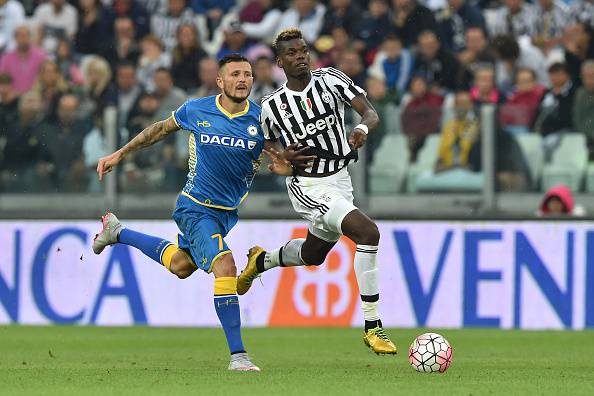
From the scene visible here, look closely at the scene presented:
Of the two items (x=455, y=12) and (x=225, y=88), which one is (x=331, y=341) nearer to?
(x=225, y=88)

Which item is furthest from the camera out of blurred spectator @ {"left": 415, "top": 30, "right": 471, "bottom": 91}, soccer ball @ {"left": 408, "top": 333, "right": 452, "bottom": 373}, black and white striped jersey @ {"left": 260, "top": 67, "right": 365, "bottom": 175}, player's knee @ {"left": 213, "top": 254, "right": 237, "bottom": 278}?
blurred spectator @ {"left": 415, "top": 30, "right": 471, "bottom": 91}

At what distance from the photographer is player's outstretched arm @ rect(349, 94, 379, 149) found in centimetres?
862

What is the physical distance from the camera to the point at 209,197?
30.9 ft

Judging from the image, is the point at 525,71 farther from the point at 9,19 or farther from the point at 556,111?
the point at 9,19

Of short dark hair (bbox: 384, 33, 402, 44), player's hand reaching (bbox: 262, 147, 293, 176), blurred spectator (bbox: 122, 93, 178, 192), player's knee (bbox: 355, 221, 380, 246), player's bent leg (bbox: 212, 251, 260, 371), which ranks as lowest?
player's bent leg (bbox: 212, 251, 260, 371)

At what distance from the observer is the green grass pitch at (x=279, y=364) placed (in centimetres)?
762

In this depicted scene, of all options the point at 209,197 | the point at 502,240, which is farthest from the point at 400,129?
the point at 209,197

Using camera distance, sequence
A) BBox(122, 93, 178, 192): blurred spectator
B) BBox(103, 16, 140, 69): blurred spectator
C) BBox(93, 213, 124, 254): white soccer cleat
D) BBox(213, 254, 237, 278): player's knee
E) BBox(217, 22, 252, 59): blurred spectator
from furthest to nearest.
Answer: BBox(103, 16, 140, 69): blurred spectator, BBox(217, 22, 252, 59): blurred spectator, BBox(122, 93, 178, 192): blurred spectator, BBox(93, 213, 124, 254): white soccer cleat, BBox(213, 254, 237, 278): player's knee

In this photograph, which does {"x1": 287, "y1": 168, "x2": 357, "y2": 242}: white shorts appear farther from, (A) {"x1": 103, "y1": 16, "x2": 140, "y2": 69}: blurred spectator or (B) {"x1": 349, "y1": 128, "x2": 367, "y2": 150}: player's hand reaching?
(A) {"x1": 103, "y1": 16, "x2": 140, "y2": 69}: blurred spectator

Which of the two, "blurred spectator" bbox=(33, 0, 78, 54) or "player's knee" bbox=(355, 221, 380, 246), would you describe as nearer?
"player's knee" bbox=(355, 221, 380, 246)

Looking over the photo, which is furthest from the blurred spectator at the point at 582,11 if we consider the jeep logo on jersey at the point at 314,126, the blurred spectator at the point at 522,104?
the jeep logo on jersey at the point at 314,126

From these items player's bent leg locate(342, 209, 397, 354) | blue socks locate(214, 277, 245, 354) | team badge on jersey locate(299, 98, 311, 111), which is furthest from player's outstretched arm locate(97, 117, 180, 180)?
player's bent leg locate(342, 209, 397, 354)

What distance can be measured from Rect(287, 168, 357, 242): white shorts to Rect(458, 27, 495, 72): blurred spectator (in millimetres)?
5789

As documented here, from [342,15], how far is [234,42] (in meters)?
1.35
